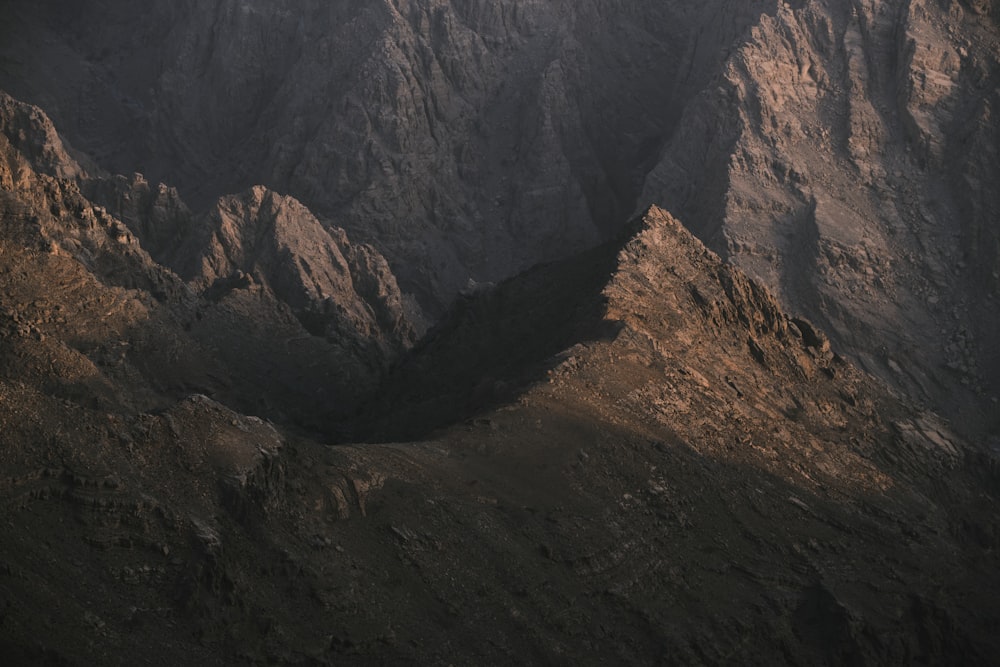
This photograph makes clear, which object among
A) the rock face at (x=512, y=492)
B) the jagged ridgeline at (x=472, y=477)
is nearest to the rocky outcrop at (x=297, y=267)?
the jagged ridgeline at (x=472, y=477)

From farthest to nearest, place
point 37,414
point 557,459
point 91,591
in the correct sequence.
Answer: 1. point 557,459
2. point 37,414
3. point 91,591

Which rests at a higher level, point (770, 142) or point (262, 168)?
point (770, 142)

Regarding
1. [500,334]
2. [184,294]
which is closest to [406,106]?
[184,294]

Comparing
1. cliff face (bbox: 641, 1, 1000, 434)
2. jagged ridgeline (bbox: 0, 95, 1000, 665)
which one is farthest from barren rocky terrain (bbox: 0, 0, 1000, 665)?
cliff face (bbox: 641, 1, 1000, 434)

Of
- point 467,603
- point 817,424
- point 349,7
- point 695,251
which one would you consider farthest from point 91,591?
point 349,7

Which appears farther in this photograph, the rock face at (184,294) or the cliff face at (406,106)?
the cliff face at (406,106)

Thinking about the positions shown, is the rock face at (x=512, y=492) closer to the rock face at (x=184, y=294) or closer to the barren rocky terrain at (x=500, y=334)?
the barren rocky terrain at (x=500, y=334)

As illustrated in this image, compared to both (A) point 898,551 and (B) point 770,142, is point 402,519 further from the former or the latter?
(B) point 770,142
